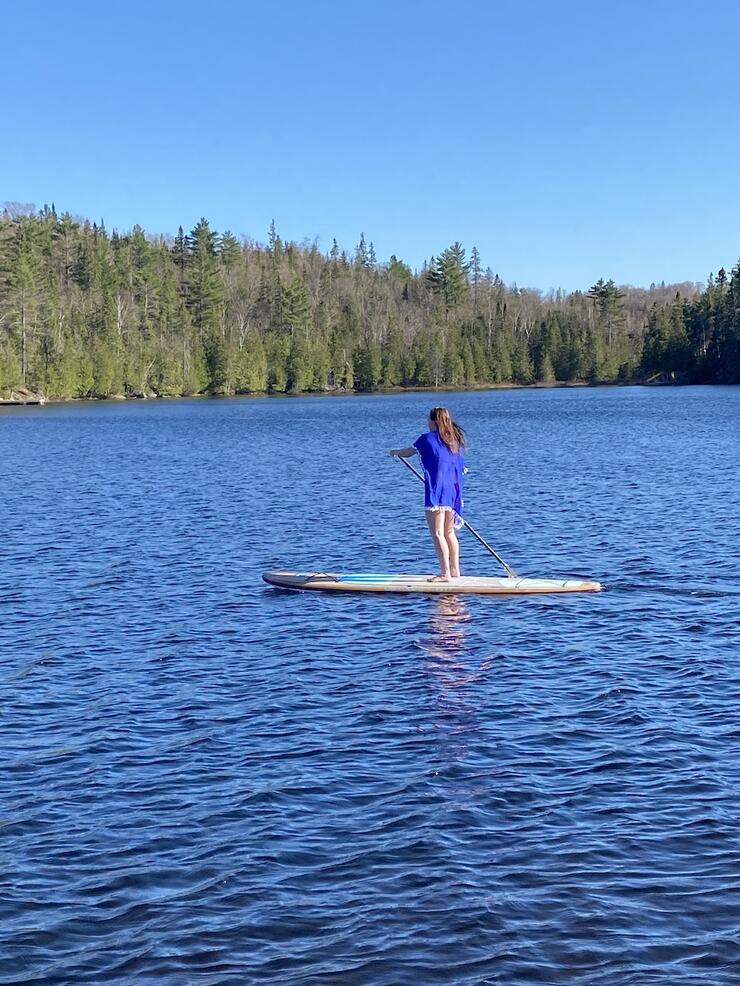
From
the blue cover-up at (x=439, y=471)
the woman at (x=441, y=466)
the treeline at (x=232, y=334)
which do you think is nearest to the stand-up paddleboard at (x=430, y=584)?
the woman at (x=441, y=466)

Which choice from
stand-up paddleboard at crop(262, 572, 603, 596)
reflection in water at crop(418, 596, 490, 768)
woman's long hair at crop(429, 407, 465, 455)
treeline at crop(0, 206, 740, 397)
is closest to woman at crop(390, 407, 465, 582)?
woman's long hair at crop(429, 407, 465, 455)

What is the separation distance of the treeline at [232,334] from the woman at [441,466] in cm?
11686

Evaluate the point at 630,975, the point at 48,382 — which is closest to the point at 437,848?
the point at 630,975

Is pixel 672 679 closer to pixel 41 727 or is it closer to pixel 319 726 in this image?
pixel 319 726

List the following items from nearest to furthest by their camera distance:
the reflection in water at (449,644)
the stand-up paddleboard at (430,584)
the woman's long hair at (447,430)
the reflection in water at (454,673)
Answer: the reflection in water at (454,673), the reflection in water at (449,644), the woman's long hair at (447,430), the stand-up paddleboard at (430,584)

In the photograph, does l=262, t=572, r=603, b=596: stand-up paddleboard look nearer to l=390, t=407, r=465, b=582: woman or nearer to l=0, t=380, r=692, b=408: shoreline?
l=390, t=407, r=465, b=582: woman

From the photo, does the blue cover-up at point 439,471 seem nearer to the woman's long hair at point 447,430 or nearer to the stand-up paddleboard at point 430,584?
→ the woman's long hair at point 447,430

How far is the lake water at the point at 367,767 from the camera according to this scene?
788cm

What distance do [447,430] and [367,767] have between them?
7462 millimetres

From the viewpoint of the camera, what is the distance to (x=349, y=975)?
7.43m

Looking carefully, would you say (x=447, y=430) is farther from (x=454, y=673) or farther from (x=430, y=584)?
(x=454, y=673)

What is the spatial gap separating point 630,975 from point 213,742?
18.3 feet

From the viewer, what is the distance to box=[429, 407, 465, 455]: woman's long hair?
57.4 feet

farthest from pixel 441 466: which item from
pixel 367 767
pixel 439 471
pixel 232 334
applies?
pixel 232 334
